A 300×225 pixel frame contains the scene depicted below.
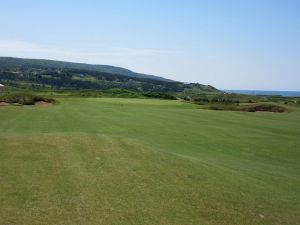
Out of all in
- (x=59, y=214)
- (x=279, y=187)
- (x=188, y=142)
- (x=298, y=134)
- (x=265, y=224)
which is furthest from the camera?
(x=298, y=134)

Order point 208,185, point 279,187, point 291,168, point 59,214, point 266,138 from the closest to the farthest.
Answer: point 59,214 < point 208,185 < point 279,187 < point 291,168 < point 266,138

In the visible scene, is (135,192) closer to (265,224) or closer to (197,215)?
(197,215)

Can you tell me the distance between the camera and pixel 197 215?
354 inches

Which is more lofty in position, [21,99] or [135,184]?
[135,184]

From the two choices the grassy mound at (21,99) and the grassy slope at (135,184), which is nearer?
the grassy slope at (135,184)

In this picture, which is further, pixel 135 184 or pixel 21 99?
pixel 21 99

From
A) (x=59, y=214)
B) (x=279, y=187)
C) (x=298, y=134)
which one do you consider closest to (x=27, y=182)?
(x=59, y=214)

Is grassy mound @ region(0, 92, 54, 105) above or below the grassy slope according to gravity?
below

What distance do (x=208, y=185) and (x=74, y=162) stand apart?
4.13m

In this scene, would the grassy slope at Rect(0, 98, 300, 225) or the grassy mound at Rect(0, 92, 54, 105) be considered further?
the grassy mound at Rect(0, 92, 54, 105)

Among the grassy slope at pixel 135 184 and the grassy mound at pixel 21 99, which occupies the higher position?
the grassy slope at pixel 135 184

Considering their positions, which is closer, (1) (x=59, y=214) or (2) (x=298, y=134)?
(1) (x=59, y=214)

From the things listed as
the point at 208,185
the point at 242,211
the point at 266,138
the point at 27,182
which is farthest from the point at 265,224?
the point at 266,138

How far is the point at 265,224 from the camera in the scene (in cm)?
898
